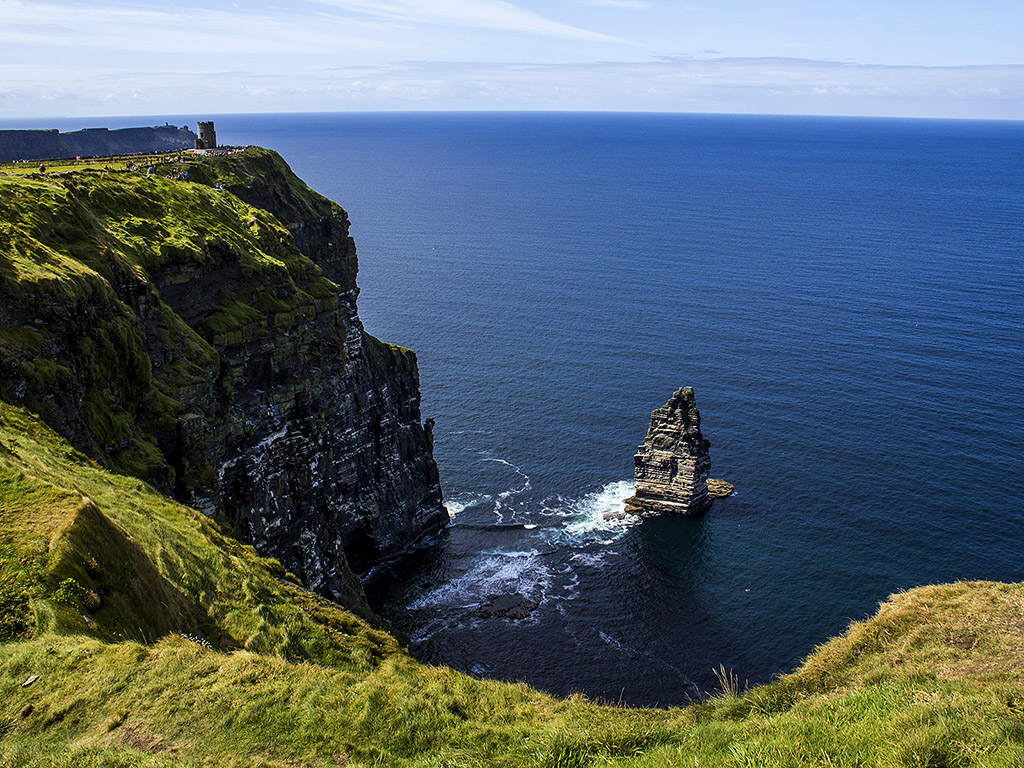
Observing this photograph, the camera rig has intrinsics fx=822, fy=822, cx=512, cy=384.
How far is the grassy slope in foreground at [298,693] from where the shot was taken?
21516mm

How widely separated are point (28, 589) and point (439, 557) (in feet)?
200

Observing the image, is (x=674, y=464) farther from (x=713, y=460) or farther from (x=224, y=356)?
(x=224, y=356)

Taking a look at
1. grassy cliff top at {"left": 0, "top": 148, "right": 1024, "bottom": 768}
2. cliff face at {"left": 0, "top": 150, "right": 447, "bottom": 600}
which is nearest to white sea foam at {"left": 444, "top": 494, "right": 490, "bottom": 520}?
cliff face at {"left": 0, "top": 150, "right": 447, "bottom": 600}

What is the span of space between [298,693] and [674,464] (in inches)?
2710

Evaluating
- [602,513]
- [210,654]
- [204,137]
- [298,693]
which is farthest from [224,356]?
[204,137]

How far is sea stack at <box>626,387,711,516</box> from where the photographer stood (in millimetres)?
88750

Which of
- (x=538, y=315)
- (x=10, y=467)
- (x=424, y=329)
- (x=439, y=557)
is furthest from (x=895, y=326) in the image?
(x=10, y=467)

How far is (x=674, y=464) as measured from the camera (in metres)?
89.8

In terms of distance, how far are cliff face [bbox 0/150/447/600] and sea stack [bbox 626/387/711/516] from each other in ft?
75.6

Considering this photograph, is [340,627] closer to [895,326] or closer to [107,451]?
[107,451]

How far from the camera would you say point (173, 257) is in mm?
55750

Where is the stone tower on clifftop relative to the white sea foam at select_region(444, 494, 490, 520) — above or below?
above

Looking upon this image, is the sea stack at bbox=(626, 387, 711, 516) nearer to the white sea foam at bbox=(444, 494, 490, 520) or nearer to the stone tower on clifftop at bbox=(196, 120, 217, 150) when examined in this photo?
the white sea foam at bbox=(444, 494, 490, 520)

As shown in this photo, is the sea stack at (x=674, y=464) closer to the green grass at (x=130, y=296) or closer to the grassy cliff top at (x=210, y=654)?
the green grass at (x=130, y=296)
